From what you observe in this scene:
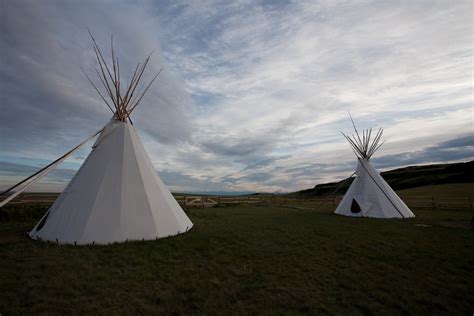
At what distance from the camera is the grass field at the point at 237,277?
2.75m

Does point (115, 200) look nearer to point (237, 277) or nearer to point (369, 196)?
point (237, 277)

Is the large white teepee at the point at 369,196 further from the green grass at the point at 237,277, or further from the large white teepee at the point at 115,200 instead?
the large white teepee at the point at 115,200

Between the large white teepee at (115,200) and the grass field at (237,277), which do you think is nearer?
the grass field at (237,277)

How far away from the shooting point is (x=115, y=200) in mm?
5844

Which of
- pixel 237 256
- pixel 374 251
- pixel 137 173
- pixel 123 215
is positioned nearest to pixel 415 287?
pixel 374 251

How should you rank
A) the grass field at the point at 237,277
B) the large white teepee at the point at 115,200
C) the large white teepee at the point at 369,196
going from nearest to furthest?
the grass field at the point at 237,277
the large white teepee at the point at 115,200
the large white teepee at the point at 369,196

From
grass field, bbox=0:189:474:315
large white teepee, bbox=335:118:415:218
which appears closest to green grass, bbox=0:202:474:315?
grass field, bbox=0:189:474:315

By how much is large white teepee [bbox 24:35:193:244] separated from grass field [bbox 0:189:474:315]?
1.42 feet

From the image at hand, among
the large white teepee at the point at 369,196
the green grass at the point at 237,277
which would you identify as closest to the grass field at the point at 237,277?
the green grass at the point at 237,277

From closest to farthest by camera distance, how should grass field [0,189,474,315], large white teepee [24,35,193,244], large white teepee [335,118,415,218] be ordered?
grass field [0,189,474,315] < large white teepee [24,35,193,244] < large white teepee [335,118,415,218]

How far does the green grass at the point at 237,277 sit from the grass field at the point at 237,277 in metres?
0.02

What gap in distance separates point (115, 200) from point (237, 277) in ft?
12.8

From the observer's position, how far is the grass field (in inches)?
108

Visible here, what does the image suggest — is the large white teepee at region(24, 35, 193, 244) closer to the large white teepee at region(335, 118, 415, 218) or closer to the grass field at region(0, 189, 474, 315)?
the grass field at region(0, 189, 474, 315)
